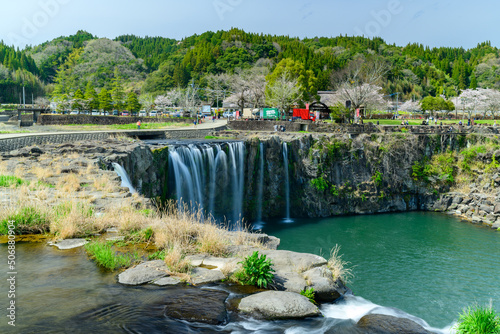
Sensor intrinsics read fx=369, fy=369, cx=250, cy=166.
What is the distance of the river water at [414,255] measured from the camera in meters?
20.1

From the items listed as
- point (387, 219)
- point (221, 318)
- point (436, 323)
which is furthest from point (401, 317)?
point (387, 219)

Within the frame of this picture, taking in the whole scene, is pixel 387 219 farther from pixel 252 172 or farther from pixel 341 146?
pixel 252 172

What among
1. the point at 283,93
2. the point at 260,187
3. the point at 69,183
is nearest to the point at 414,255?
the point at 260,187

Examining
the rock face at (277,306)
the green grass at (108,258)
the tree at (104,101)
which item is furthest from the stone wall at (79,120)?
the rock face at (277,306)

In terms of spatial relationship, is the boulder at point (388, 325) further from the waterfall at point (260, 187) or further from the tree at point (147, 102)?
the tree at point (147, 102)

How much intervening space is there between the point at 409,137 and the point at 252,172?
21992 mm

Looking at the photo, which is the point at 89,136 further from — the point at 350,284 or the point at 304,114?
the point at 304,114

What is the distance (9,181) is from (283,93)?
5723 centimetres

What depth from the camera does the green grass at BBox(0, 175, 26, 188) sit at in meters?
14.7

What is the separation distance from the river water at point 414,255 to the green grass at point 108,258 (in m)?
14.8

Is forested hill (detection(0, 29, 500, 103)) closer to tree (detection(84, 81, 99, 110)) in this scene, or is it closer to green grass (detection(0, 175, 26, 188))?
tree (detection(84, 81, 99, 110))

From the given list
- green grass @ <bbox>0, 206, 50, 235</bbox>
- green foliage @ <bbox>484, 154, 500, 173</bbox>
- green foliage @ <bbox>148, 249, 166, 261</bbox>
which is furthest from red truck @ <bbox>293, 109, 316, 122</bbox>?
green foliage @ <bbox>148, 249, 166, 261</bbox>

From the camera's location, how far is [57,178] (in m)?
16.9

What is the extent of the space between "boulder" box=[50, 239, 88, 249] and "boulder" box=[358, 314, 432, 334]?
7704 mm
